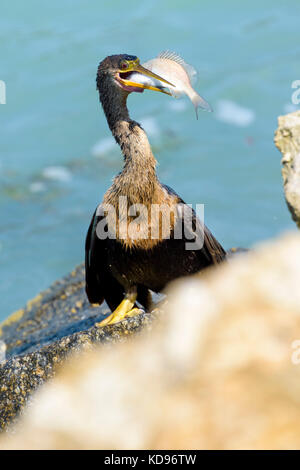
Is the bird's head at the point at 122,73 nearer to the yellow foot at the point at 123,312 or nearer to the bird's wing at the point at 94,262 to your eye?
the bird's wing at the point at 94,262

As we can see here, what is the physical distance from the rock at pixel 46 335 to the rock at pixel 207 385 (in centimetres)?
50

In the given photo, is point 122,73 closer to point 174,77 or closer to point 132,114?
point 174,77

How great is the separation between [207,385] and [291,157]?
10.4 feet

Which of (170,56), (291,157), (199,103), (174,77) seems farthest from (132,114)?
(199,103)

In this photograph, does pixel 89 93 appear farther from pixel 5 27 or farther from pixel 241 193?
pixel 241 193

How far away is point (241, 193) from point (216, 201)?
1.40 ft

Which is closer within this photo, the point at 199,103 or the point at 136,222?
the point at 136,222

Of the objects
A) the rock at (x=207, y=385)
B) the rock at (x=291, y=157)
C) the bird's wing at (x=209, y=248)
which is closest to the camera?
the rock at (x=207, y=385)

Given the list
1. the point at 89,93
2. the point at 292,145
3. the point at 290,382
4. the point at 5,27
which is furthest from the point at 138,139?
the point at 5,27

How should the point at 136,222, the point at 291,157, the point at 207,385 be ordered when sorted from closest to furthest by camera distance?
the point at 207,385 → the point at 136,222 → the point at 291,157

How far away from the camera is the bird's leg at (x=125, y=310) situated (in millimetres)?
4727

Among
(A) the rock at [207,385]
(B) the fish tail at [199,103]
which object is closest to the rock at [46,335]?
(A) the rock at [207,385]

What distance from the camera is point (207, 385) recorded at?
2.65m

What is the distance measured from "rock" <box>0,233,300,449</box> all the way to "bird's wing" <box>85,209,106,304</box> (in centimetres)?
185
